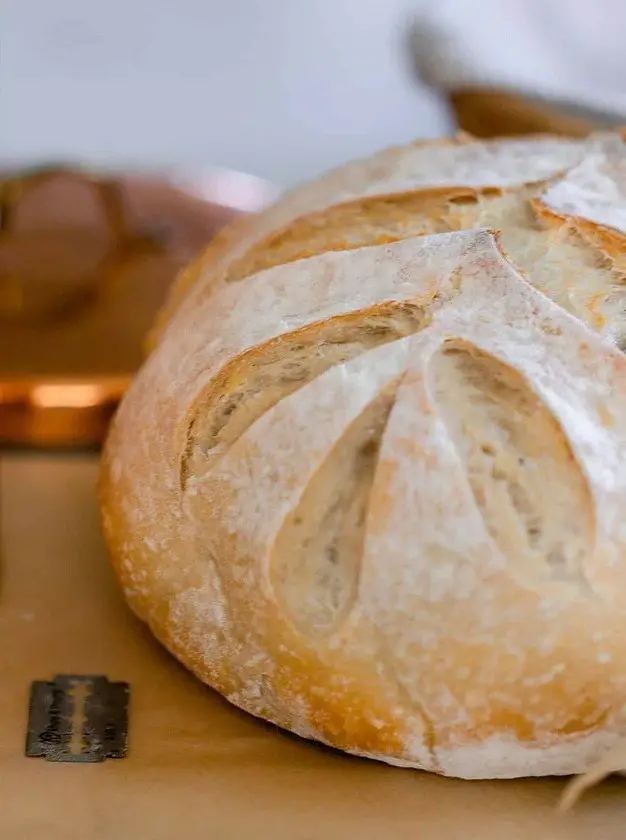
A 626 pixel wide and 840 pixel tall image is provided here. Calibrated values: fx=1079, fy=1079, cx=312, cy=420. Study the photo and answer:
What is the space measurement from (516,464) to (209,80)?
1.84 metres

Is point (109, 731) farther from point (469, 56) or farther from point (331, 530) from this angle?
point (469, 56)

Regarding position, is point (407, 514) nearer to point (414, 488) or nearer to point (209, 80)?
point (414, 488)

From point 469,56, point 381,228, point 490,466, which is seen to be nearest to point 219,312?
point 381,228

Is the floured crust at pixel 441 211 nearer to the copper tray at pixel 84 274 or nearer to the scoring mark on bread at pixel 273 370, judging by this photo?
the scoring mark on bread at pixel 273 370

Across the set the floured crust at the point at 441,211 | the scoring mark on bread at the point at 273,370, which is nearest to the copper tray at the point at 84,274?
the floured crust at the point at 441,211

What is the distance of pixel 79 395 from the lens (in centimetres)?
129

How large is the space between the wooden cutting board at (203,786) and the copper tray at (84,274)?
1.10 feet

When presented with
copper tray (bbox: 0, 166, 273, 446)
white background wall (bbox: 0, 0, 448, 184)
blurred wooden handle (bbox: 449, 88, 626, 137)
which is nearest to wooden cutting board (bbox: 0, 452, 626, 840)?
copper tray (bbox: 0, 166, 273, 446)

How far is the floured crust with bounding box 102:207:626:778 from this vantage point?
0.80m

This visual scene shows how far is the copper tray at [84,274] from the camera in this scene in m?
1.29

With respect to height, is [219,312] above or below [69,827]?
above

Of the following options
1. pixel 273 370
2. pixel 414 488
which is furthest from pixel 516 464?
pixel 273 370

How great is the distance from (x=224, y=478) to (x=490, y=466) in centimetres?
22

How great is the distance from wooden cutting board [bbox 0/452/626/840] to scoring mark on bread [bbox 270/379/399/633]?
14 cm
